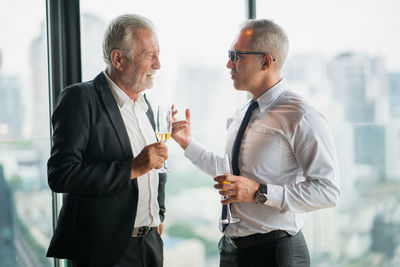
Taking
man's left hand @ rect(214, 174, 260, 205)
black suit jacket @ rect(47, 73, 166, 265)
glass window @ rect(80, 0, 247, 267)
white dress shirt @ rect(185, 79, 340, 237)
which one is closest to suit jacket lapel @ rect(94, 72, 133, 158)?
black suit jacket @ rect(47, 73, 166, 265)

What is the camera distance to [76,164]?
196cm

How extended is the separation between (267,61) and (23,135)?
1671mm

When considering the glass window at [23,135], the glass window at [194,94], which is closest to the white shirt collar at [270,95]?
the glass window at [194,94]

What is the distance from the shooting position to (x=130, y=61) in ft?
7.28

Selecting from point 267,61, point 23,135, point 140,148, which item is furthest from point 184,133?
point 23,135

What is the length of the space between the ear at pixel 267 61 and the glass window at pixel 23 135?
1536 millimetres

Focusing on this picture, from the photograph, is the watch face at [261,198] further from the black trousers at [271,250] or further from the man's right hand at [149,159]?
the man's right hand at [149,159]

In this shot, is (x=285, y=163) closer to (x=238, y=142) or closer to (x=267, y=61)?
(x=238, y=142)

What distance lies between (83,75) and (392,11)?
6.85 feet

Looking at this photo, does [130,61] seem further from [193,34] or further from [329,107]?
[329,107]

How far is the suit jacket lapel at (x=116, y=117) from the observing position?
210 cm

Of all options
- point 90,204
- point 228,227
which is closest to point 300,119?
point 228,227

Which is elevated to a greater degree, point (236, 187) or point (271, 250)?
point (236, 187)

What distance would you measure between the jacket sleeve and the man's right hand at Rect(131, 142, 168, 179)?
0.04 metres
